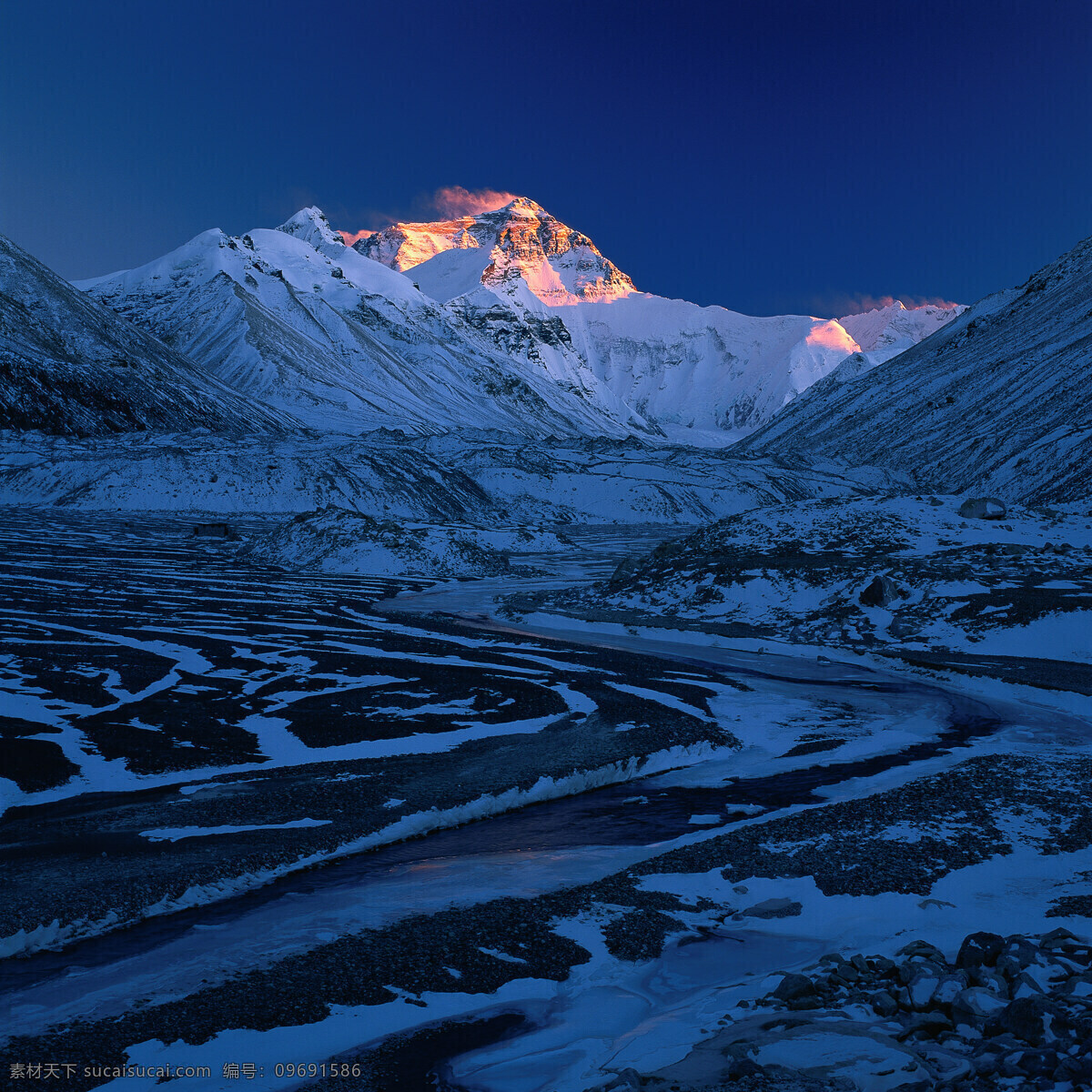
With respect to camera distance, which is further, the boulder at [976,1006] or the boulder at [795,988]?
the boulder at [795,988]

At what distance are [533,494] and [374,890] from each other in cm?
6847

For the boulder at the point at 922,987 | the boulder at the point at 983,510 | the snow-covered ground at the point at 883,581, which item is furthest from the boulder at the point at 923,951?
the boulder at the point at 983,510

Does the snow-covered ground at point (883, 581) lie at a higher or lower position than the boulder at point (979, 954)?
higher

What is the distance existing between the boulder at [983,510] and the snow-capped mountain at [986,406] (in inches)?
1280

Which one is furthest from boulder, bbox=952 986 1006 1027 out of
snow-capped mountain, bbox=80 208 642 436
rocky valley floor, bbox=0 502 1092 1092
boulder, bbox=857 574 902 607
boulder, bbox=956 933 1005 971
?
snow-capped mountain, bbox=80 208 642 436

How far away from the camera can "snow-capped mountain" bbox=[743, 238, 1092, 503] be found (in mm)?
67875

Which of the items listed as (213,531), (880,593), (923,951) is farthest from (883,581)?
(213,531)

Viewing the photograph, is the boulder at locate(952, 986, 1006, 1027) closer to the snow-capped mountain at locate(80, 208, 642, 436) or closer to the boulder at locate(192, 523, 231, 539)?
the boulder at locate(192, 523, 231, 539)

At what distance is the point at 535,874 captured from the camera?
308 inches

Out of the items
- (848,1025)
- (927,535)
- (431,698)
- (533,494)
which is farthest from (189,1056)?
(533,494)

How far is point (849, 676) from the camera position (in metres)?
17.2

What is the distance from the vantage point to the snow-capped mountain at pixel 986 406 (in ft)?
223

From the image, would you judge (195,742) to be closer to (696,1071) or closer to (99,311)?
(696,1071)

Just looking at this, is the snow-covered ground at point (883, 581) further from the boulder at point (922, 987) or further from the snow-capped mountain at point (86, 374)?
the snow-capped mountain at point (86, 374)
